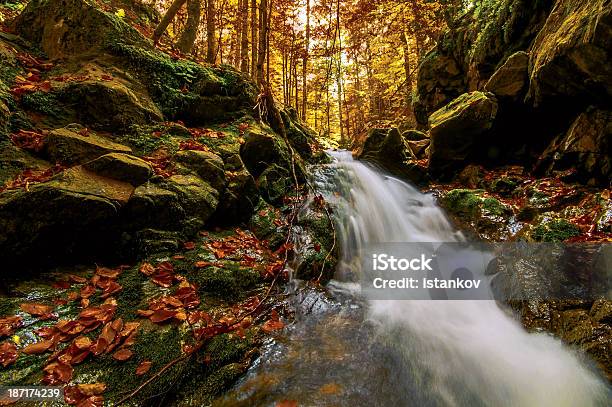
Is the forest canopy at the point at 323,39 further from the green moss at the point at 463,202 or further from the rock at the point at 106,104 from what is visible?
the green moss at the point at 463,202

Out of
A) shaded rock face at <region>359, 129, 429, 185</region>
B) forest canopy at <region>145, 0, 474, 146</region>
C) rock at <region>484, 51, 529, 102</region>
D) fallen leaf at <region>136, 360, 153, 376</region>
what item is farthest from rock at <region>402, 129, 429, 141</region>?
fallen leaf at <region>136, 360, 153, 376</region>

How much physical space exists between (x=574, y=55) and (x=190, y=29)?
30.1 ft

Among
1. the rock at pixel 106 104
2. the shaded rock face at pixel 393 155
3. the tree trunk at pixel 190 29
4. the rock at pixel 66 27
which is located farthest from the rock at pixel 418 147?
the rock at pixel 66 27

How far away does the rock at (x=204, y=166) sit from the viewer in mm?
5109

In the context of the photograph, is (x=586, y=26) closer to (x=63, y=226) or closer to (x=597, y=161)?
(x=597, y=161)

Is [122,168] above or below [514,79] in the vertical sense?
below

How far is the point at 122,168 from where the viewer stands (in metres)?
4.13

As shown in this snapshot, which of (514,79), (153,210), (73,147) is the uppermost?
(514,79)

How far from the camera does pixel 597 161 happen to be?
589 cm

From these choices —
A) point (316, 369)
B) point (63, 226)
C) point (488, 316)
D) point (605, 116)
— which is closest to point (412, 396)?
point (316, 369)

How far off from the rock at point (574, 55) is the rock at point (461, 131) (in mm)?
1058

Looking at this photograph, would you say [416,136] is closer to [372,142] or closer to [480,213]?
[372,142]

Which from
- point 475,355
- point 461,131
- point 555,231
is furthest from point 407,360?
point 461,131

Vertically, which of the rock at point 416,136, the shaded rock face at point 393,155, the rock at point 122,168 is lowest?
the rock at point 122,168
